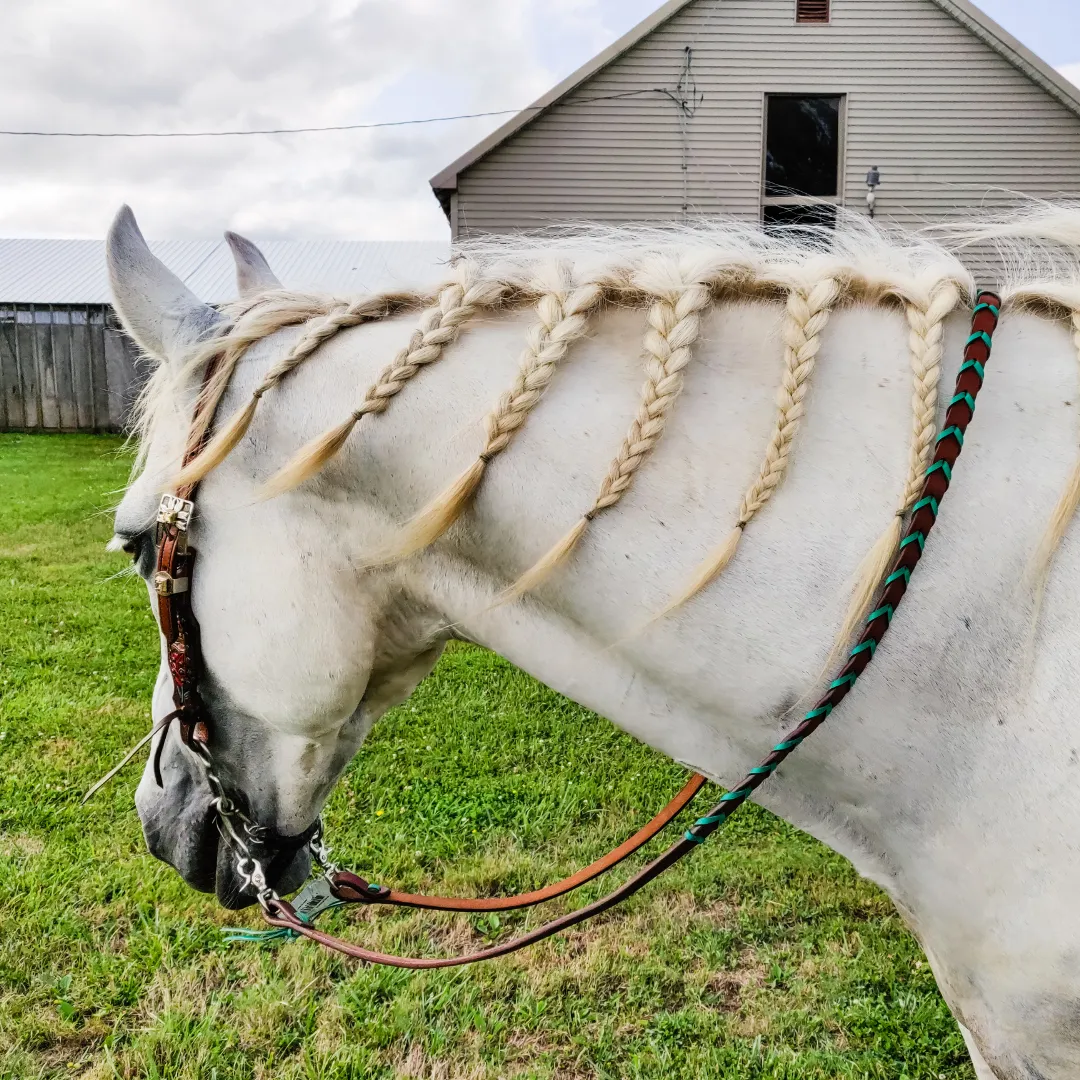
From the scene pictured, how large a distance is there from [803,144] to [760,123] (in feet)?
3.04

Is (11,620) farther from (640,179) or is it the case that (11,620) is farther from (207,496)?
(640,179)

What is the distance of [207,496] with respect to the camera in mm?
1326

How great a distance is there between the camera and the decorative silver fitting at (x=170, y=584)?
136 centimetres

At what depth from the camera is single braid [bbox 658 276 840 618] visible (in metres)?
1.07

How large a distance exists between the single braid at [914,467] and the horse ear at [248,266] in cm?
119

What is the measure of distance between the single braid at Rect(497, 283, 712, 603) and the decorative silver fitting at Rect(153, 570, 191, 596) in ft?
1.88

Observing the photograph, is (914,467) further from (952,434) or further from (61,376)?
(61,376)

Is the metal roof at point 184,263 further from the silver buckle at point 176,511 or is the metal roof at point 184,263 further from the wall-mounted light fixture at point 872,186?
the silver buckle at point 176,511

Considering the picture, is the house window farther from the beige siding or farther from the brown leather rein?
the brown leather rein

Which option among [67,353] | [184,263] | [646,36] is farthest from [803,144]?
[184,263]

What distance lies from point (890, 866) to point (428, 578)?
76cm

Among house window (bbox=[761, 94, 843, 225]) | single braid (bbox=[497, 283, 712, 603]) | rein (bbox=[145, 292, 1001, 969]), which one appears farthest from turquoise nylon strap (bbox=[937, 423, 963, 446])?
house window (bbox=[761, 94, 843, 225])

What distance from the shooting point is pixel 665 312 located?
3.78ft

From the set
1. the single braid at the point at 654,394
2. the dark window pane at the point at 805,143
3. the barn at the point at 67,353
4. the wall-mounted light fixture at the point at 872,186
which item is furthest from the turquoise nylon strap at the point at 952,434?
the dark window pane at the point at 805,143
